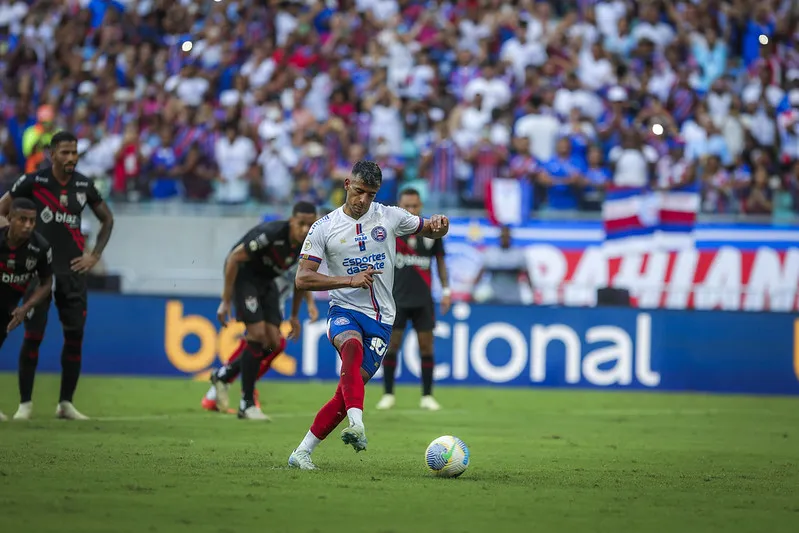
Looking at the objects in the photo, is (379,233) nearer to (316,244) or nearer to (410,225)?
(410,225)

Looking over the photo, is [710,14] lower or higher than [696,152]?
higher

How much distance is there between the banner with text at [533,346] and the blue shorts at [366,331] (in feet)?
35.0

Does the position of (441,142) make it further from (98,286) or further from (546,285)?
(98,286)

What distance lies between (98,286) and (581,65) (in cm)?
1002

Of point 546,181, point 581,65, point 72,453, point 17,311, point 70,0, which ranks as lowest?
point 72,453


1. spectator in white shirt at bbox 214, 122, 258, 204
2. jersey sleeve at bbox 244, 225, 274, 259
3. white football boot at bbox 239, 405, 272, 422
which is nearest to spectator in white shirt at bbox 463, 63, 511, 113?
spectator in white shirt at bbox 214, 122, 258, 204

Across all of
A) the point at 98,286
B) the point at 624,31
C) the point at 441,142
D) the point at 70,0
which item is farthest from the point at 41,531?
the point at 70,0

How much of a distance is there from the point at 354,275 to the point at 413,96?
15644mm

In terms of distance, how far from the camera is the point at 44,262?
13094 millimetres

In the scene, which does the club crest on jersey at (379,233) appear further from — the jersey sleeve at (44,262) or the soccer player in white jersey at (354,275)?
the jersey sleeve at (44,262)

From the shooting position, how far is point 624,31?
25406 mm

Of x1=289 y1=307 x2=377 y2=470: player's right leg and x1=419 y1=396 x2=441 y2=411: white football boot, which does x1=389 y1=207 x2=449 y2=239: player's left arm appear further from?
x1=419 y1=396 x2=441 y2=411: white football boot

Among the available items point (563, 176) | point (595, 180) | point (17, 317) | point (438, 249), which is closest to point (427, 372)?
point (438, 249)

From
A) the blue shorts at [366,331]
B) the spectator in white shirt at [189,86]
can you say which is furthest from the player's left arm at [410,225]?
the spectator in white shirt at [189,86]
